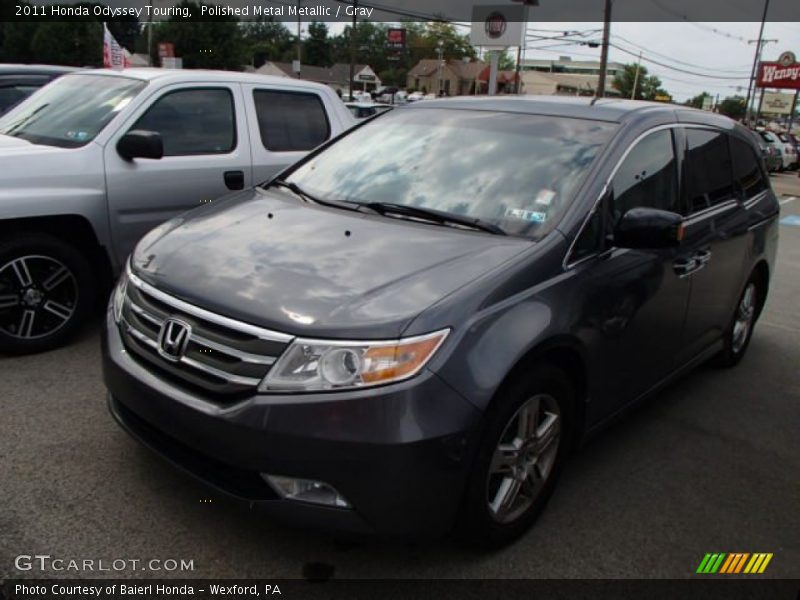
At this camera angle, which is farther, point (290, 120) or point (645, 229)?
point (290, 120)

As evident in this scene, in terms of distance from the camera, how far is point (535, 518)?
9.62ft

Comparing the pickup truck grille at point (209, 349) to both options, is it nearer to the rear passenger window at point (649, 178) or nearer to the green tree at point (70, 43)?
the rear passenger window at point (649, 178)

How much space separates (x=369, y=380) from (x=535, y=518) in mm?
1132

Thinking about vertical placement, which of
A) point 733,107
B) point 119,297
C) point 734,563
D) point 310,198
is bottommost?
point 733,107

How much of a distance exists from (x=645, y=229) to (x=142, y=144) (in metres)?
3.15

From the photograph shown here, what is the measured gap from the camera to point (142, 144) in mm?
4504

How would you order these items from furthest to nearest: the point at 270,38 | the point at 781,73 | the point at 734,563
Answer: the point at 270,38 < the point at 781,73 < the point at 734,563

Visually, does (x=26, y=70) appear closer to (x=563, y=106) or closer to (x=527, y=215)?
(x=563, y=106)

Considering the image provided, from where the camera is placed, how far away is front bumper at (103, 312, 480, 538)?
7.36 ft

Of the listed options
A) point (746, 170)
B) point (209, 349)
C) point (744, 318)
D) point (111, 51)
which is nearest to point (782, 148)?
point (111, 51)

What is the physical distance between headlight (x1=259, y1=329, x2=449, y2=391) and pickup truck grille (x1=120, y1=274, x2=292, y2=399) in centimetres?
5

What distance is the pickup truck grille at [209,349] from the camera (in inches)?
92.1

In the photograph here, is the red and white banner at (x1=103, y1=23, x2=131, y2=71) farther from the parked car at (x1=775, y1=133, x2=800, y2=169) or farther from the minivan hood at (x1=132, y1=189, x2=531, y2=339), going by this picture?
the parked car at (x1=775, y1=133, x2=800, y2=169)

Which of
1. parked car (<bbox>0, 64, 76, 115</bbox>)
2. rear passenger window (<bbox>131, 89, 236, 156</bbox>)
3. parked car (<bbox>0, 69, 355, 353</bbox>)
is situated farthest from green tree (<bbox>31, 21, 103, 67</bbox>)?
rear passenger window (<bbox>131, 89, 236, 156</bbox>)
